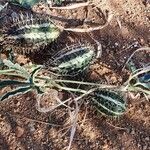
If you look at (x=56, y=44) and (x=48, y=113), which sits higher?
(x=56, y=44)

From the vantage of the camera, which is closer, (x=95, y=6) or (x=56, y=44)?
(x=56, y=44)

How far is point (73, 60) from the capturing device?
6.15ft

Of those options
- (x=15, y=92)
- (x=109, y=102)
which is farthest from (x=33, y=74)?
(x=109, y=102)

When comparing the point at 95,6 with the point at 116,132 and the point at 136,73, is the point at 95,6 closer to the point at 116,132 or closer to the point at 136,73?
the point at 136,73

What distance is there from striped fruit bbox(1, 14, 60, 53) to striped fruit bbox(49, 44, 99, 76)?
0.30 ft

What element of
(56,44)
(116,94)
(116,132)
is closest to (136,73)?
(116,94)

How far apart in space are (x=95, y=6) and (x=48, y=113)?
A: 1.86 feet

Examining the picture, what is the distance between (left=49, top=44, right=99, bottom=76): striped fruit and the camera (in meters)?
1.88

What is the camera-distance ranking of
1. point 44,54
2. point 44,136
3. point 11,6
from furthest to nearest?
point 11,6 < point 44,54 < point 44,136

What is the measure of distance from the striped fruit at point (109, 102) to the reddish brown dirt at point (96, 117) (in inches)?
2.2

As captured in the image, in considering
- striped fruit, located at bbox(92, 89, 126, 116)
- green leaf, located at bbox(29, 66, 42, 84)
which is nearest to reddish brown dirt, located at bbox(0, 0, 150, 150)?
striped fruit, located at bbox(92, 89, 126, 116)

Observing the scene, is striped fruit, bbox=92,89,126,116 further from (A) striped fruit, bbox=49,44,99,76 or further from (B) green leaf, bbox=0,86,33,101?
(B) green leaf, bbox=0,86,33,101

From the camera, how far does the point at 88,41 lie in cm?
210

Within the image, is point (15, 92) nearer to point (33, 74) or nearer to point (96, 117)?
point (33, 74)
